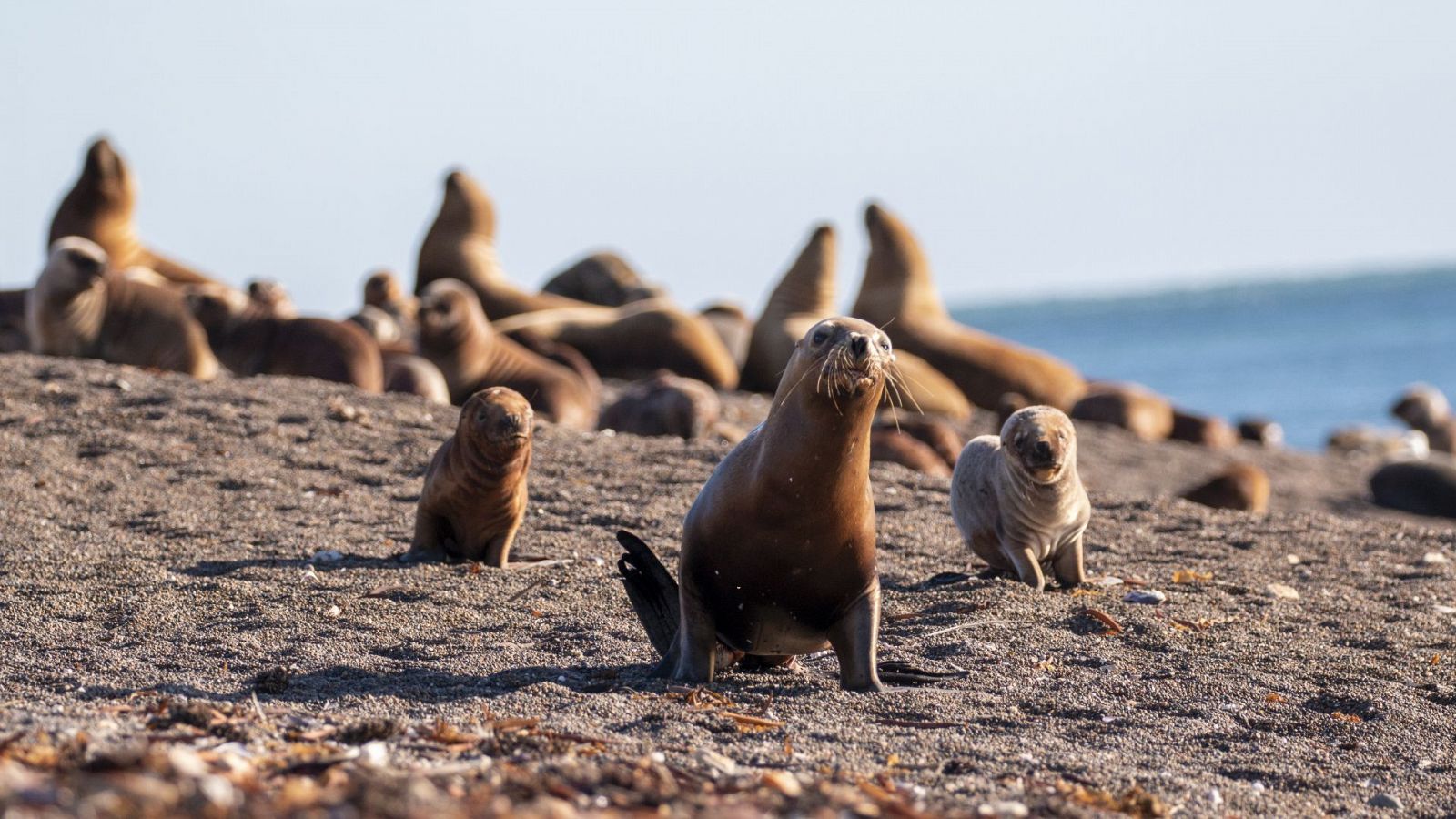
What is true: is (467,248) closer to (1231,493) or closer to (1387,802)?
(1231,493)

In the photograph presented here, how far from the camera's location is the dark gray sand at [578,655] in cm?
362

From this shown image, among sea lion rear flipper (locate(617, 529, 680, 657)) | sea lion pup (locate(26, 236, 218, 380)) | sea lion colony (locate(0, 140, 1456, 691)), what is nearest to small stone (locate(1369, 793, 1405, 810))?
sea lion colony (locate(0, 140, 1456, 691))

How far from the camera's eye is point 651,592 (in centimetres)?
562

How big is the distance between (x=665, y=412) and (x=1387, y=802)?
7.56 meters

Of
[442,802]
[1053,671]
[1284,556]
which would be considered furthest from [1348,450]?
[442,802]

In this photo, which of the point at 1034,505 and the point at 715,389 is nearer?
the point at 1034,505

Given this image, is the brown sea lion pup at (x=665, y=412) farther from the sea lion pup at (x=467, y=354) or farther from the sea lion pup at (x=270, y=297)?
the sea lion pup at (x=270, y=297)

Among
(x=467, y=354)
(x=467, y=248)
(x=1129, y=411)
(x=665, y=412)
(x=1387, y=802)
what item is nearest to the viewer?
(x=1387, y=802)

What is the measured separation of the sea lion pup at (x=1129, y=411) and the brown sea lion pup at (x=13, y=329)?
30.3 feet

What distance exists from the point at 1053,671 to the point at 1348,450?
1493cm

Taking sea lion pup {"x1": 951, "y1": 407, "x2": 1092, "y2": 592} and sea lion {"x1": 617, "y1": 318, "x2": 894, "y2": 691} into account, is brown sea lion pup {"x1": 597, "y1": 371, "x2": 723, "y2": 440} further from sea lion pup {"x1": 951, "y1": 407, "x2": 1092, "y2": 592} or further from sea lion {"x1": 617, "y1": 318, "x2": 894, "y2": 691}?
sea lion {"x1": 617, "y1": 318, "x2": 894, "y2": 691}

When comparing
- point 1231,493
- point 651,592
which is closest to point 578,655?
point 651,592

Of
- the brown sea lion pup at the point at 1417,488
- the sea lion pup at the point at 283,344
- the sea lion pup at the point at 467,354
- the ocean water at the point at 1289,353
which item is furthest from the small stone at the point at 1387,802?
the ocean water at the point at 1289,353

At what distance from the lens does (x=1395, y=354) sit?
45812 mm
